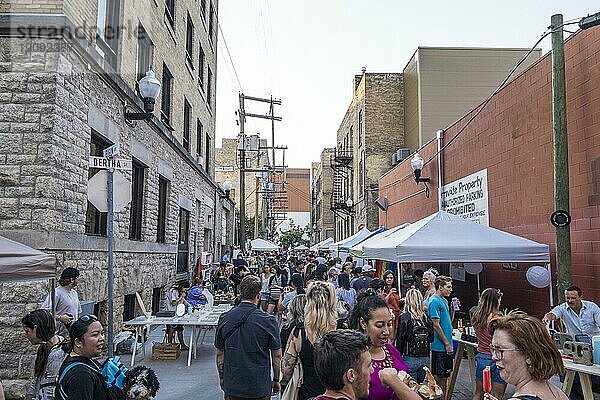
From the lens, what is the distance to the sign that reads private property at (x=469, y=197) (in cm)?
1320

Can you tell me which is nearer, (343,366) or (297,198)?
(343,366)

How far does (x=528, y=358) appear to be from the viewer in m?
2.68

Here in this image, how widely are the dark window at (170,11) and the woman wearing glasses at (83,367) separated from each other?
13.3 meters

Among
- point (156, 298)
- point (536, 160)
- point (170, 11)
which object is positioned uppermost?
point (170, 11)

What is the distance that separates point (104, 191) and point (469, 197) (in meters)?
10.5

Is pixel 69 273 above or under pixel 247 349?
above

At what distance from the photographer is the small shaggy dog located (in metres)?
3.58

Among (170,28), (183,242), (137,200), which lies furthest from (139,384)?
(183,242)

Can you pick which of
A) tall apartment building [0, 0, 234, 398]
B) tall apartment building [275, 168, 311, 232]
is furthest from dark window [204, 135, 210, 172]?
tall apartment building [275, 168, 311, 232]

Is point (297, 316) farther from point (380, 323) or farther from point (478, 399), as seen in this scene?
point (478, 399)

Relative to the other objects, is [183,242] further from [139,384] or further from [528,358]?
[528,358]

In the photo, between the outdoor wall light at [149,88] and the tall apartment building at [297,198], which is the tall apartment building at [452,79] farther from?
the tall apartment building at [297,198]

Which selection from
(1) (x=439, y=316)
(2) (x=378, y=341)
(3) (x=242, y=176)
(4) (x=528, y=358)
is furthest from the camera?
(3) (x=242, y=176)

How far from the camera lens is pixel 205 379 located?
8.86 meters
